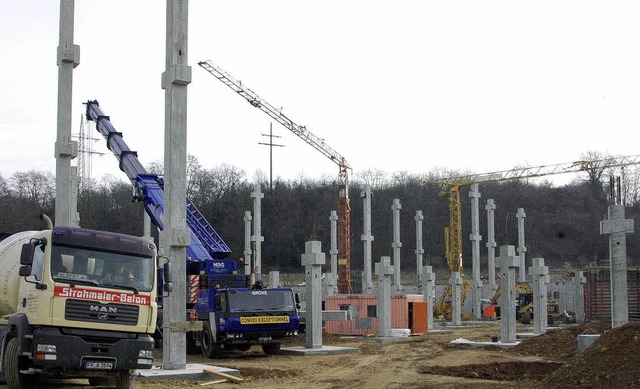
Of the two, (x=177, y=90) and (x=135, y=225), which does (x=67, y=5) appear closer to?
(x=177, y=90)

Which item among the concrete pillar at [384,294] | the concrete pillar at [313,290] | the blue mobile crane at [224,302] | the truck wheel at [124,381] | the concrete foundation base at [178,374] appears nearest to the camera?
the truck wheel at [124,381]

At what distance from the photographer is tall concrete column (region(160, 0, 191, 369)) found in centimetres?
1647

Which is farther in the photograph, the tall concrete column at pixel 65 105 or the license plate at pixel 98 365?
the tall concrete column at pixel 65 105

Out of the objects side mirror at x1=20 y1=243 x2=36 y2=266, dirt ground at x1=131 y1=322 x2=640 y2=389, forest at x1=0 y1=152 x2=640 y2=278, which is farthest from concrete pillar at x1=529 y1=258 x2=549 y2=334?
forest at x1=0 y1=152 x2=640 y2=278

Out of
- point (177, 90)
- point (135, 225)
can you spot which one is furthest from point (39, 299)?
point (135, 225)

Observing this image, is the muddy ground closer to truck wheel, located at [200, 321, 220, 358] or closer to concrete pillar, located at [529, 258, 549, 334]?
truck wheel, located at [200, 321, 220, 358]

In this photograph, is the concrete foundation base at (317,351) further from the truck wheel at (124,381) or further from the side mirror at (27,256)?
the side mirror at (27,256)

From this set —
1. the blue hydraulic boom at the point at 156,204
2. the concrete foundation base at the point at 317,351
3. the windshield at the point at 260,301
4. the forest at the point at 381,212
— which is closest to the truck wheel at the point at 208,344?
the windshield at the point at 260,301

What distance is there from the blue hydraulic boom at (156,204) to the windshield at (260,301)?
2.62 metres

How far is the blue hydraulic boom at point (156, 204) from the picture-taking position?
26.8m

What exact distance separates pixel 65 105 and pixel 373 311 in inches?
749

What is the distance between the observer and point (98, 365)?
12.9m

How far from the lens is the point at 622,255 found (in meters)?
17.3

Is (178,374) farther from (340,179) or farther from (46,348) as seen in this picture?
(340,179)
